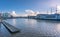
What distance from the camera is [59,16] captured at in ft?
172

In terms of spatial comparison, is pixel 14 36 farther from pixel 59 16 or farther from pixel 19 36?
pixel 59 16

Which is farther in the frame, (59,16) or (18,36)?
(59,16)

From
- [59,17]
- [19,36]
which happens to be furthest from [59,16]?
[19,36]

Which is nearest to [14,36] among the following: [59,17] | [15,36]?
[15,36]

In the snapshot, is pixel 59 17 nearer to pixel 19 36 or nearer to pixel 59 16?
pixel 59 16

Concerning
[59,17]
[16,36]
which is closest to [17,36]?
[16,36]

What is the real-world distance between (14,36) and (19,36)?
0.52 m

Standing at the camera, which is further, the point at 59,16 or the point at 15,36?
the point at 59,16

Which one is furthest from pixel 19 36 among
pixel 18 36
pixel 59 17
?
pixel 59 17

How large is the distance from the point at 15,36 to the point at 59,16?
46.0m

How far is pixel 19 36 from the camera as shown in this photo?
1002 centimetres

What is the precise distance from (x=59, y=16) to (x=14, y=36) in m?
46.0

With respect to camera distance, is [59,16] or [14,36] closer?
[14,36]

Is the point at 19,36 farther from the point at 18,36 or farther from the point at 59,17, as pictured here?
the point at 59,17
